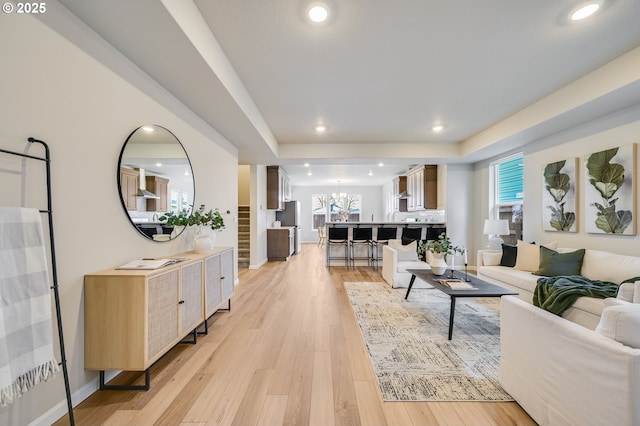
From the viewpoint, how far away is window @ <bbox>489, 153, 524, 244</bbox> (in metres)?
4.95

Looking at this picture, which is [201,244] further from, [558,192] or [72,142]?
[558,192]

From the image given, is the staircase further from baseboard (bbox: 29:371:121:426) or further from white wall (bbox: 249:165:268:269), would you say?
baseboard (bbox: 29:371:121:426)

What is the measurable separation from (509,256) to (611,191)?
4.64 ft

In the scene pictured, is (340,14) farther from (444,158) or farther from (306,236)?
(306,236)

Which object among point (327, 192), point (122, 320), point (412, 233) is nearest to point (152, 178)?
point (122, 320)

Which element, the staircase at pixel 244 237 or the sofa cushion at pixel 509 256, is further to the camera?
the staircase at pixel 244 237

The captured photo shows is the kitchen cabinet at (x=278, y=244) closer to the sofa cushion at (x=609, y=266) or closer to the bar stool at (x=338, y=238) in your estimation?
the bar stool at (x=338, y=238)

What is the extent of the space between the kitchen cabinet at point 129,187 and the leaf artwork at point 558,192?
5.17 m

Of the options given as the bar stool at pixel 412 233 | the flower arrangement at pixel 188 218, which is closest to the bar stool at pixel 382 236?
the bar stool at pixel 412 233

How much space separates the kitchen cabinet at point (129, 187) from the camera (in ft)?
6.89

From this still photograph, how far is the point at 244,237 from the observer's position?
7.04 metres

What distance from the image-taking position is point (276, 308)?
355cm

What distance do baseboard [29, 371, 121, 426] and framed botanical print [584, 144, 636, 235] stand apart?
→ 17.0 ft

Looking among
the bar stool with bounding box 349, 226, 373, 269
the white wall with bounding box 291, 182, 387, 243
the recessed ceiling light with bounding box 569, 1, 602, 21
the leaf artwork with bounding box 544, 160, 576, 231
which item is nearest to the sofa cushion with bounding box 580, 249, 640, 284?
the leaf artwork with bounding box 544, 160, 576, 231
